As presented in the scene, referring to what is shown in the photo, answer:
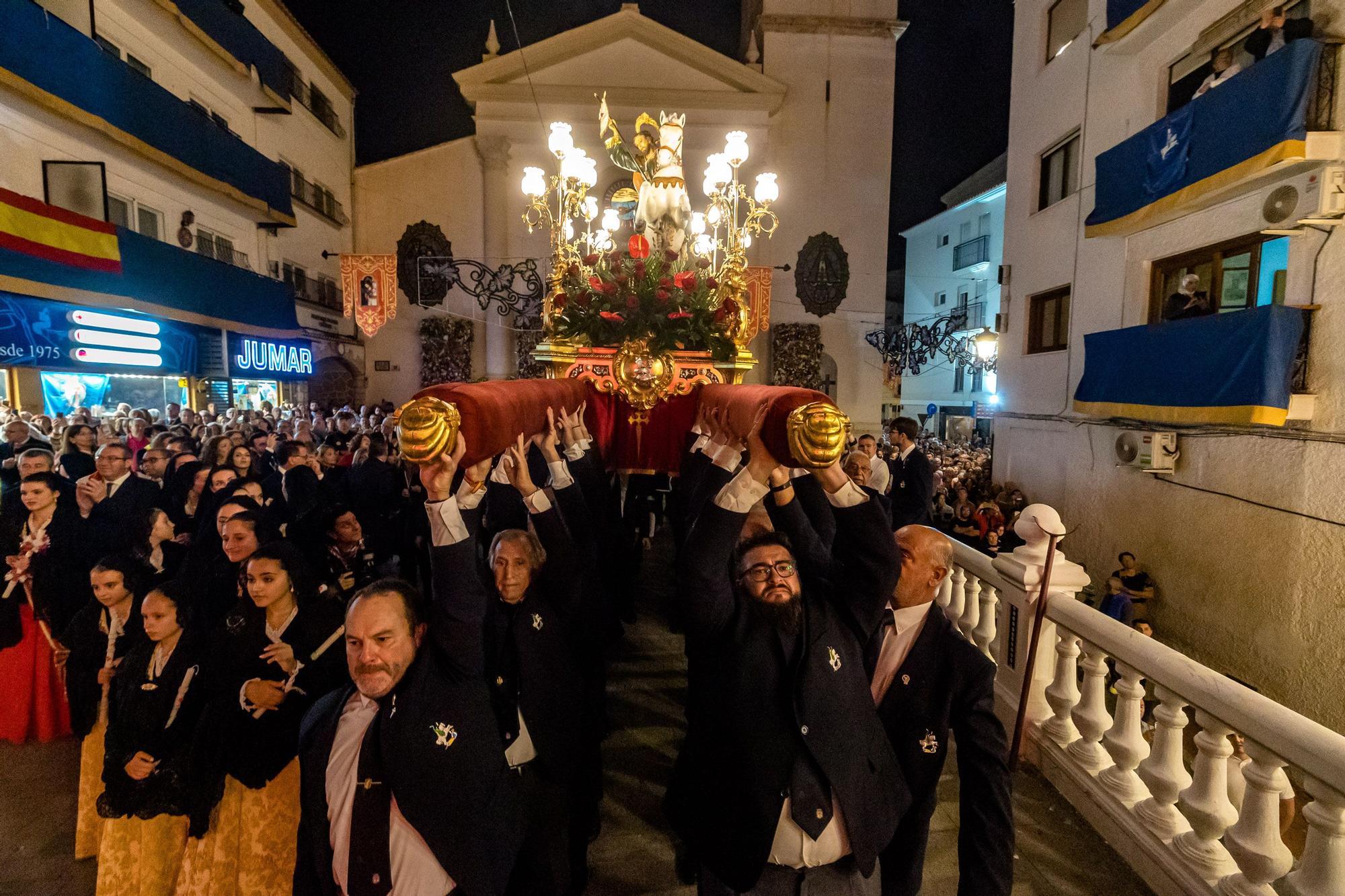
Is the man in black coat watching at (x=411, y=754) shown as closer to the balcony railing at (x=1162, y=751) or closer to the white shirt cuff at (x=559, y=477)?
the white shirt cuff at (x=559, y=477)

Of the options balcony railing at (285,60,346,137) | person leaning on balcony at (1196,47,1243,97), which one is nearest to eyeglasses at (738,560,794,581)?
person leaning on balcony at (1196,47,1243,97)

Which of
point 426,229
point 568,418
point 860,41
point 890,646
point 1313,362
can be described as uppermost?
point 860,41

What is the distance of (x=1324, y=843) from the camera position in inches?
71.3

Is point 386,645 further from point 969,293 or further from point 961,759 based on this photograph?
point 969,293

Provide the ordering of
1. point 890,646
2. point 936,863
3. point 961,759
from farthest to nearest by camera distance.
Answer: point 936,863 < point 890,646 < point 961,759

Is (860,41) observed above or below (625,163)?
above

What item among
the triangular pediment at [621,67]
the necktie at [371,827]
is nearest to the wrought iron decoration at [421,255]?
the triangular pediment at [621,67]

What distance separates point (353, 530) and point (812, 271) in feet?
49.1

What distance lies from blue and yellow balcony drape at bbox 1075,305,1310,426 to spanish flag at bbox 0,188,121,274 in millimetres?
12873

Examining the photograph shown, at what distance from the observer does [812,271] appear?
55.4 ft

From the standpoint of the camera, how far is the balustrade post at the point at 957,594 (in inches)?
166

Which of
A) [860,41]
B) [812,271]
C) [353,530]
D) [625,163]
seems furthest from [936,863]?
[860,41]

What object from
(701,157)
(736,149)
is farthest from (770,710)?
(701,157)

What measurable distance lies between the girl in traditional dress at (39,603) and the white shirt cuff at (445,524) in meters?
3.23
